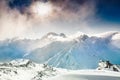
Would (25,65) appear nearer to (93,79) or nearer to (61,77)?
(61,77)

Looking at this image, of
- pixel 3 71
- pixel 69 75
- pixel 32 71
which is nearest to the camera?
pixel 69 75

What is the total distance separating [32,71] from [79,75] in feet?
33.1

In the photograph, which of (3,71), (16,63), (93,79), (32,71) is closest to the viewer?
(93,79)

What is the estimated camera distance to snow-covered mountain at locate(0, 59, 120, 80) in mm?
40562

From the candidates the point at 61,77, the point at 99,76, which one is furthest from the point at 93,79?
the point at 61,77

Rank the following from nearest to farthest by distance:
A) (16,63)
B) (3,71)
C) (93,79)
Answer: (93,79) < (3,71) < (16,63)

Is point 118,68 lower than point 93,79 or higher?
higher

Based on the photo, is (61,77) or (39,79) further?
(39,79)

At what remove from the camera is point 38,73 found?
154 feet

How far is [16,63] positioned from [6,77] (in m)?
9.06

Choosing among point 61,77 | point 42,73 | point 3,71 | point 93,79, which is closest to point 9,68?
point 3,71

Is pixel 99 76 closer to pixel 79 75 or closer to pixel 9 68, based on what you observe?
pixel 79 75

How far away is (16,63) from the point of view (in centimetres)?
5138

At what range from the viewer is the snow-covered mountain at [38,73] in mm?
40562
